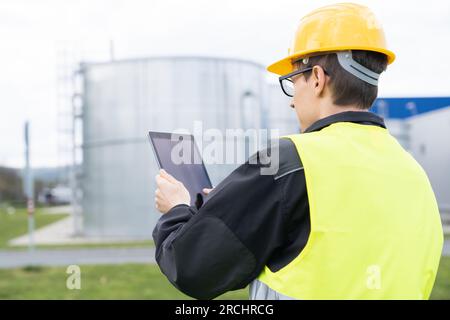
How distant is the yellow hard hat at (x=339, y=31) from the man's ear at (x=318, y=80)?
6 centimetres

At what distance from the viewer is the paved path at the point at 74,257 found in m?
9.76

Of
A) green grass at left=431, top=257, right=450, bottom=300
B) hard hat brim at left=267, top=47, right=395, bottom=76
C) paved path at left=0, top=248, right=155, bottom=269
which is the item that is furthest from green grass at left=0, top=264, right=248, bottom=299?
hard hat brim at left=267, top=47, right=395, bottom=76

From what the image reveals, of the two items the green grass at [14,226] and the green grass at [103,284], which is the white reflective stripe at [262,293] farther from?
the green grass at [14,226]

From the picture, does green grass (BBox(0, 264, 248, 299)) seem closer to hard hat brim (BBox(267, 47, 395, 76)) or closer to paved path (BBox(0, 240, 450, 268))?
paved path (BBox(0, 240, 450, 268))

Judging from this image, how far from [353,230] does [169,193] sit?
0.60 meters

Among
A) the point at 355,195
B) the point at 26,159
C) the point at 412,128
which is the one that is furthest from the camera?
the point at 412,128

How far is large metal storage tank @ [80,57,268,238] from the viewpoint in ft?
46.6

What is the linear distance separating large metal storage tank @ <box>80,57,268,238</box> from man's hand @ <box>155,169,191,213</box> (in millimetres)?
12302

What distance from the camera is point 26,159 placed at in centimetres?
938
